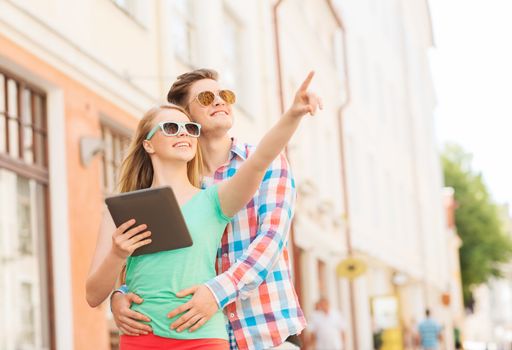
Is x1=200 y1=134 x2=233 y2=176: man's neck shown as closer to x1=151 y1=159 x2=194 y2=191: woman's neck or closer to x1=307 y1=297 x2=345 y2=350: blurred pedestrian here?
x1=151 y1=159 x2=194 y2=191: woman's neck

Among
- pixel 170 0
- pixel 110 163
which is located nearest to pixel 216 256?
pixel 110 163

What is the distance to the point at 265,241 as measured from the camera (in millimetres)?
4148

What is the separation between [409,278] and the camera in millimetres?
39531

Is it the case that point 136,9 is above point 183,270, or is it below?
above

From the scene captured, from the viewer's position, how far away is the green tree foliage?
59.3 meters

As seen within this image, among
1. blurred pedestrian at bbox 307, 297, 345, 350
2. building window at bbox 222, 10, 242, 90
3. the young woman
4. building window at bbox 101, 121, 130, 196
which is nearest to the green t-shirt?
the young woman

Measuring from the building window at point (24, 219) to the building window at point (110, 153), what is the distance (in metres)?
1.45

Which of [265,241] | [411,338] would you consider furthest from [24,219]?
[411,338]

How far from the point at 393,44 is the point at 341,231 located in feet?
54.9

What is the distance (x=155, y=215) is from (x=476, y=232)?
59.8 m

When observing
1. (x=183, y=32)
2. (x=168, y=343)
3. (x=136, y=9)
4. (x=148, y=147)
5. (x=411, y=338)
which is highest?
(x=183, y=32)

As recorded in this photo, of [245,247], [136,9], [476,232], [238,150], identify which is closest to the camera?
[245,247]

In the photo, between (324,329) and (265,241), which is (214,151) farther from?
(324,329)

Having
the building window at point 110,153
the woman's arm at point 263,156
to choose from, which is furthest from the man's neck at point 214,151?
the building window at point 110,153
